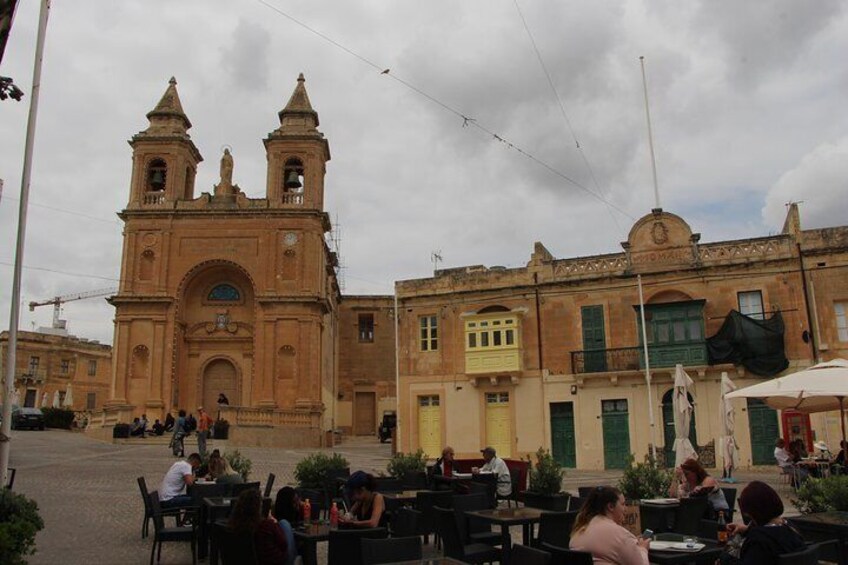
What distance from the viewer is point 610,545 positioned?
228 inches

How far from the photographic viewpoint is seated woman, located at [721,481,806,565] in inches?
210

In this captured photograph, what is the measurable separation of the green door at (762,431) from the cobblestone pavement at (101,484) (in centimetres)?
95

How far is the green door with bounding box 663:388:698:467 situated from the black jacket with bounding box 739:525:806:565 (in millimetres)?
20507

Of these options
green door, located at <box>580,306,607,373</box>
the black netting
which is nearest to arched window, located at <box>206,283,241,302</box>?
green door, located at <box>580,306,607,373</box>

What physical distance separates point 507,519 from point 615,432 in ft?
61.9

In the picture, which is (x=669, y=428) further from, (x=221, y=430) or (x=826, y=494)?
(x=221, y=430)

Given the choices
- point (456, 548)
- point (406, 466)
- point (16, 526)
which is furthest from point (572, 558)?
point (406, 466)

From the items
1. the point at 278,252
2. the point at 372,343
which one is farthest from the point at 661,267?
the point at 372,343

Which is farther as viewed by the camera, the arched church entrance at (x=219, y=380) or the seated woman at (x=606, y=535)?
the arched church entrance at (x=219, y=380)

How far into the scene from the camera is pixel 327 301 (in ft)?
141

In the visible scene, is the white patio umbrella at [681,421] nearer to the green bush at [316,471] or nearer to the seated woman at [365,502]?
the green bush at [316,471]

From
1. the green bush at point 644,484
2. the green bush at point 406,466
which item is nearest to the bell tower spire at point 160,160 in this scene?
the green bush at point 406,466

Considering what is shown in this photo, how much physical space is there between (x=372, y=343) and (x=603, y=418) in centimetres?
2712

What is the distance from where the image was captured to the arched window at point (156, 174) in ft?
139
